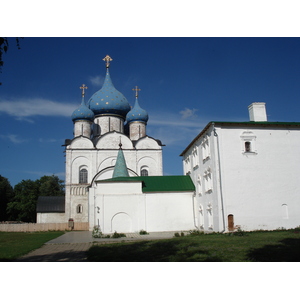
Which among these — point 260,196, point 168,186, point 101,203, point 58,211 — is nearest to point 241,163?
point 260,196

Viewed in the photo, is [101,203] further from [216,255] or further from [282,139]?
[216,255]

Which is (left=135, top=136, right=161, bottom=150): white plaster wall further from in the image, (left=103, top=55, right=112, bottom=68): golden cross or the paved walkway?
the paved walkway

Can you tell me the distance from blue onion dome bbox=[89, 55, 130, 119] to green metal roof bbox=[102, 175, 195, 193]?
45.1 feet

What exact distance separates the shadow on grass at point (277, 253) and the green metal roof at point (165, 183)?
12.0m

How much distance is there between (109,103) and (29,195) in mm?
20008

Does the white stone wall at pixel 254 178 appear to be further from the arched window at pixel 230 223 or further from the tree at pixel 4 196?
the tree at pixel 4 196

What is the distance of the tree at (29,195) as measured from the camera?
45031 mm

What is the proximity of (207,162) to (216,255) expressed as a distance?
37.4 feet

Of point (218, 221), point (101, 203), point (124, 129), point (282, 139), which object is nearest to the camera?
point (218, 221)

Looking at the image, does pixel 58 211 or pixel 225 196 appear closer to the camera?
Result: pixel 225 196

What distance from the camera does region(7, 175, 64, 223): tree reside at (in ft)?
148

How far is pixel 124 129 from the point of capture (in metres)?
38.4

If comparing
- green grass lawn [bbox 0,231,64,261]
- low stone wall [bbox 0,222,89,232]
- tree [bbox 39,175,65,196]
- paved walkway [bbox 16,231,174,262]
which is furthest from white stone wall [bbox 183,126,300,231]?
tree [bbox 39,175,65,196]

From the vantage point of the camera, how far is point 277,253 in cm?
929
